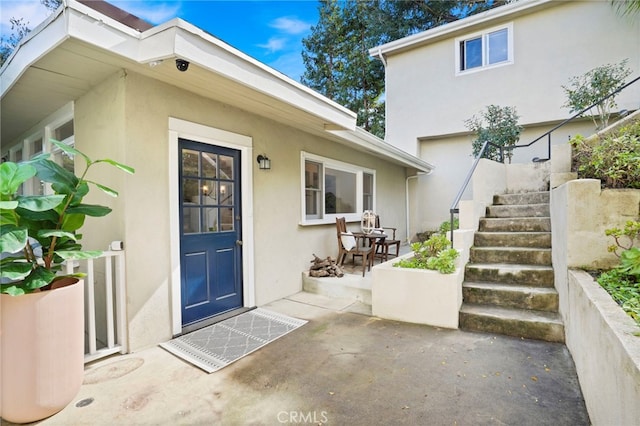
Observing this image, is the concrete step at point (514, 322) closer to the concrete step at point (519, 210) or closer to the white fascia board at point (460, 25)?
the concrete step at point (519, 210)

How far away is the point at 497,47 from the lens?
26.6 ft

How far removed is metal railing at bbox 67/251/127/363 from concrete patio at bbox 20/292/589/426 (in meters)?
0.14

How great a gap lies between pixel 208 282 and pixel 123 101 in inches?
85.7

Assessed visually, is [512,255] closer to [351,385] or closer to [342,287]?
[342,287]

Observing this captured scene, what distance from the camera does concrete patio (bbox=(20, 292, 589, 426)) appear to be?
2041 millimetres

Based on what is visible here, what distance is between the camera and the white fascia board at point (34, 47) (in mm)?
2250

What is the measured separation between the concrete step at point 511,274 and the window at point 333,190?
8.81 ft

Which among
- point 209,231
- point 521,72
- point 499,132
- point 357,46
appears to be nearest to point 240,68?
point 209,231

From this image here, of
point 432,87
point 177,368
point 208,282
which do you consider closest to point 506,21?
point 432,87

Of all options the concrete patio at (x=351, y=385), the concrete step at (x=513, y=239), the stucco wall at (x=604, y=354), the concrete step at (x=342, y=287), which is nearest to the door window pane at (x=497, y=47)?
the concrete step at (x=513, y=239)

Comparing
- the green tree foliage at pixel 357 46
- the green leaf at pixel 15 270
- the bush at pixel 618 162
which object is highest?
the green tree foliage at pixel 357 46

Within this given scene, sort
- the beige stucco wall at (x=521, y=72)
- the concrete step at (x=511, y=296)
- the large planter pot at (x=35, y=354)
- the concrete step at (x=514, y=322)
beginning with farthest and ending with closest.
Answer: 1. the beige stucco wall at (x=521, y=72)
2. the concrete step at (x=511, y=296)
3. the concrete step at (x=514, y=322)
4. the large planter pot at (x=35, y=354)

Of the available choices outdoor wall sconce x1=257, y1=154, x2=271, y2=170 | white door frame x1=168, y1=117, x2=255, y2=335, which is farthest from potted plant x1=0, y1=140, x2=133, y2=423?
outdoor wall sconce x1=257, y1=154, x2=271, y2=170

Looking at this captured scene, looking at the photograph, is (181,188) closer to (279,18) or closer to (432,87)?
(279,18)
